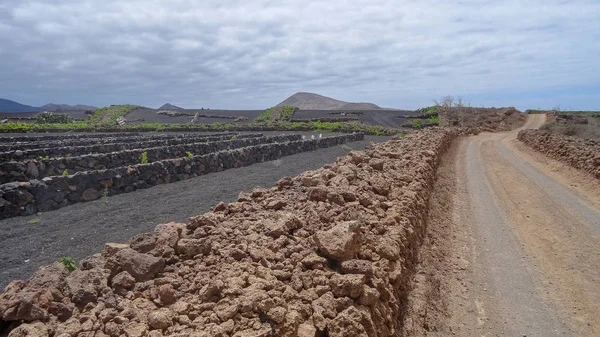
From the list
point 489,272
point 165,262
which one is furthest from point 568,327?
point 165,262

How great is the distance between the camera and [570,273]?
21.1ft

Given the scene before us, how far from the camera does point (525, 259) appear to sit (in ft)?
22.9

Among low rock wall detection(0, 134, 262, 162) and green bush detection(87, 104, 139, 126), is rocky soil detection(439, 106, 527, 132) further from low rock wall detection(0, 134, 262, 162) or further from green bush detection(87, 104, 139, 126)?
green bush detection(87, 104, 139, 126)

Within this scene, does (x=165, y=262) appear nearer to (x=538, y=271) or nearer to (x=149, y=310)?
(x=149, y=310)

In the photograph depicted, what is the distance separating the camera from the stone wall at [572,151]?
13.8m

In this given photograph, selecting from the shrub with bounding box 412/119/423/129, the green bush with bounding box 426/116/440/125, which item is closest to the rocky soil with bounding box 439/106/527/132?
the green bush with bounding box 426/116/440/125

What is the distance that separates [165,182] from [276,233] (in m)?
9.45

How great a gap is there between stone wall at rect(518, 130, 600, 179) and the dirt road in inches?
31.3

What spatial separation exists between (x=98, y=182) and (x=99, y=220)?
296 centimetres

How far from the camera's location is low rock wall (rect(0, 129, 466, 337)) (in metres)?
3.21

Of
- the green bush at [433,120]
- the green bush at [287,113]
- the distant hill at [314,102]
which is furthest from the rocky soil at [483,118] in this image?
the distant hill at [314,102]

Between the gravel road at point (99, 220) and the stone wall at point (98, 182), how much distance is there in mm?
330

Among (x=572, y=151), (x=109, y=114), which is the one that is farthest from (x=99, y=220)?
(x=109, y=114)

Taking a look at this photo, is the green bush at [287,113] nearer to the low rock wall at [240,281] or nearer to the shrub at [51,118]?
the shrub at [51,118]
